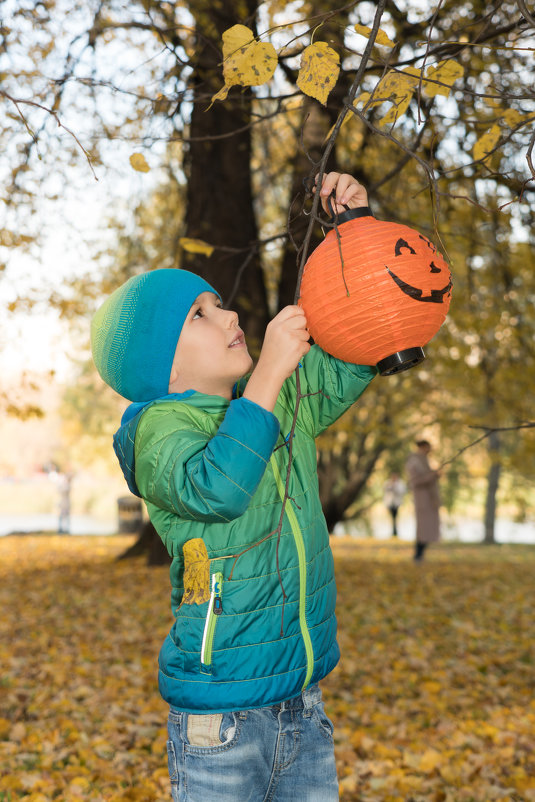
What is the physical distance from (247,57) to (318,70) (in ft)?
0.60

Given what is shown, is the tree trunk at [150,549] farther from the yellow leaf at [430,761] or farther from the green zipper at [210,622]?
the green zipper at [210,622]

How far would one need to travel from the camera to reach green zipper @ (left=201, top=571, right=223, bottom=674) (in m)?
1.48

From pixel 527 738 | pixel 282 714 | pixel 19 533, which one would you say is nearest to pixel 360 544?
pixel 19 533

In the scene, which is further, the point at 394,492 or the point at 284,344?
the point at 394,492

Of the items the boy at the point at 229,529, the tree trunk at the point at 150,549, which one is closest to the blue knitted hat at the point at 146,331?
the boy at the point at 229,529

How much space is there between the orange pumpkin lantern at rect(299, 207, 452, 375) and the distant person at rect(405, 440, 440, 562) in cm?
808

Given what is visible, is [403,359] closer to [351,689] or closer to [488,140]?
[488,140]

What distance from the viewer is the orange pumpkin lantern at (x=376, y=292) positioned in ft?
4.84

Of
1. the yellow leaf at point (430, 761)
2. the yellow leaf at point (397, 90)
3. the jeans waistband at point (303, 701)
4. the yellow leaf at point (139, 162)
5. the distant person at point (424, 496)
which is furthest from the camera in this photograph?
the distant person at point (424, 496)

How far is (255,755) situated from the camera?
1.49m

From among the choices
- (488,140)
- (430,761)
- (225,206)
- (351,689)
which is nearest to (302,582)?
(488,140)

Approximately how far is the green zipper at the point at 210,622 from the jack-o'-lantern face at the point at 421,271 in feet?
2.49

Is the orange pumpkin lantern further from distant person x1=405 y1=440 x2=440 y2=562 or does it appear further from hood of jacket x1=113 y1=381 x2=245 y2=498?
distant person x1=405 y1=440 x2=440 y2=562

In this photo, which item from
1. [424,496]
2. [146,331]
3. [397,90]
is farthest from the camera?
[424,496]
